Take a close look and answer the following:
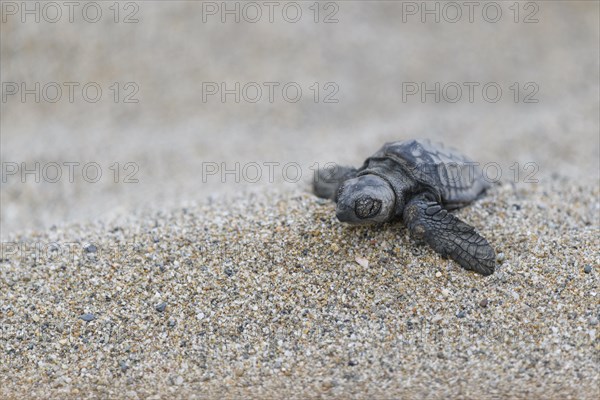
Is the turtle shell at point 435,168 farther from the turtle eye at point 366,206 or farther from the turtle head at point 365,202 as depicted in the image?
the turtle eye at point 366,206

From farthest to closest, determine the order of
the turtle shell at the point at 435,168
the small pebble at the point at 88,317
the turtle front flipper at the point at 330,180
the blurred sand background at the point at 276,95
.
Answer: the blurred sand background at the point at 276,95
the turtle front flipper at the point at 330,180
the turtle shell at the point at 435,168
the small pebble at the point at 88,317

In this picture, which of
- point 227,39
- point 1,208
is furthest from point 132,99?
point 1,208

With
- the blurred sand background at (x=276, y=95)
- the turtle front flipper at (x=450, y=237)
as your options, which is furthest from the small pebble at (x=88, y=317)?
the blurred sand background at (x=276, y=95)

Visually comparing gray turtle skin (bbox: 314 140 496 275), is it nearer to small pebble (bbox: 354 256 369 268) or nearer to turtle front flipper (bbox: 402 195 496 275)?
turtle front flipper (bbox: 402 195 496 275)

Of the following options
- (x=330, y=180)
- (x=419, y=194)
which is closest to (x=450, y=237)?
(x=419, y=194)

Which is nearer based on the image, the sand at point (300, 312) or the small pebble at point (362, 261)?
the sand at point (300, 312)

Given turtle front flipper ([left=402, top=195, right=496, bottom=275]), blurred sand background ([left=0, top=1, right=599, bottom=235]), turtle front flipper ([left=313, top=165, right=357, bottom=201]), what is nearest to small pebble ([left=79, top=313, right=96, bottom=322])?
turtle front flipper ([left=313, top=165, right=357, bottom=201])
